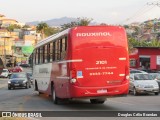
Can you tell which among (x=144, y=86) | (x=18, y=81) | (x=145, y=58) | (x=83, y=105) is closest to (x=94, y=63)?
(x=83, y=105)

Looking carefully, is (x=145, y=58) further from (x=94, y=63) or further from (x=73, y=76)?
(x=73, y=76)

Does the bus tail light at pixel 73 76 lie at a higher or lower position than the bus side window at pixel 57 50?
lower

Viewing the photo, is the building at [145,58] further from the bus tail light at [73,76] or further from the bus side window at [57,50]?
the bus tail light at [73,76]

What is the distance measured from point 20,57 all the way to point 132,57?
8782cm

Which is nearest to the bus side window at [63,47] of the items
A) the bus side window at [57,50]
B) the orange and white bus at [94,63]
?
the orange and white bus at [94,63]

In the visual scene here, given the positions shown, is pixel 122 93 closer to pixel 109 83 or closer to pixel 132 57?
pixel 109 83

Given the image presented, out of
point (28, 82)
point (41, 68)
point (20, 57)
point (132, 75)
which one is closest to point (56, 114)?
point (41, 68)

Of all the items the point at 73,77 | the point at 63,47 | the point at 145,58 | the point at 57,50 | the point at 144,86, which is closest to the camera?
the point at 73,77

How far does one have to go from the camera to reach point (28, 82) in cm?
4319

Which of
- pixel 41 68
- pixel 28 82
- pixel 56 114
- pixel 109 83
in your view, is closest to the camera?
pixel 56 114

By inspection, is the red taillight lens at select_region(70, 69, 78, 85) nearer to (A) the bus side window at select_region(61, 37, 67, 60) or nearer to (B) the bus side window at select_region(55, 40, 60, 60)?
(A) the bus side window at select_region(61, 37, 67, 60)

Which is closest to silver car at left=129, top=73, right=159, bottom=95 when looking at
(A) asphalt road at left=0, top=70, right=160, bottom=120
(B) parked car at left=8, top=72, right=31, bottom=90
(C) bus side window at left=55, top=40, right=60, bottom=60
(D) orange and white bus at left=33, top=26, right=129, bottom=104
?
(A) asphalt road at left=0, top=70, right=160, bottom=120

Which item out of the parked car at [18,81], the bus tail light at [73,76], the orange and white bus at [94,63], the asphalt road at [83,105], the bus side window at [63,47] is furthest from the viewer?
the parked car at [18,81]

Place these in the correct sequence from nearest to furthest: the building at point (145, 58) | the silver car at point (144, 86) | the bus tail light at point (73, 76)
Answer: the bus tail light at point (73, 76)
the silver car at point (144, 86)
the building at point (145, 58)
